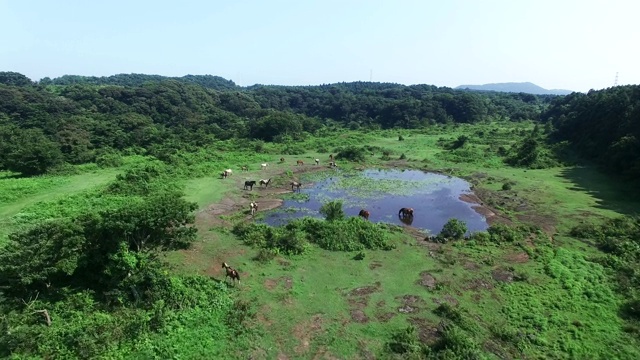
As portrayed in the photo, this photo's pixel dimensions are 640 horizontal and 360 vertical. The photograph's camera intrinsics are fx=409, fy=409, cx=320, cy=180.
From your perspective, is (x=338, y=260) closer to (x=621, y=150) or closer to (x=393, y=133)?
(x=621, y=150)

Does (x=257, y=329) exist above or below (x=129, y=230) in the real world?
below

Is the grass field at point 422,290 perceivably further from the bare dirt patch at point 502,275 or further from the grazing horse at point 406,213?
the grazing horse at point 406,213

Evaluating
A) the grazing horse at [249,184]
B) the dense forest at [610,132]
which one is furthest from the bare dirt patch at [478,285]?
the dense forest at [610,132]

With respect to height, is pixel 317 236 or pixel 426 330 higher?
pixel 317 236

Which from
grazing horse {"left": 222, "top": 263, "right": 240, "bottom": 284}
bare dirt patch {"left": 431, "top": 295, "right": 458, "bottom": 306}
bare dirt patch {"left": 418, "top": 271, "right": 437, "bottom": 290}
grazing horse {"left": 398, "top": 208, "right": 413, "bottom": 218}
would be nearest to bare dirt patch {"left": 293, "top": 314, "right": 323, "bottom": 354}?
grazing horse {"left": 222, "top": 263, "right": 240, "bottom": 284}

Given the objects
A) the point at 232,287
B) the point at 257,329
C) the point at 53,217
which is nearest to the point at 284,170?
the point at 53,217

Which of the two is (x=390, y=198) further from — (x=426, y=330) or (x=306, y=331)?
(x=306, y=331)

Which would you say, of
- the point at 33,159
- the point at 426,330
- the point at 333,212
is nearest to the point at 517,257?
the point at 426,330
